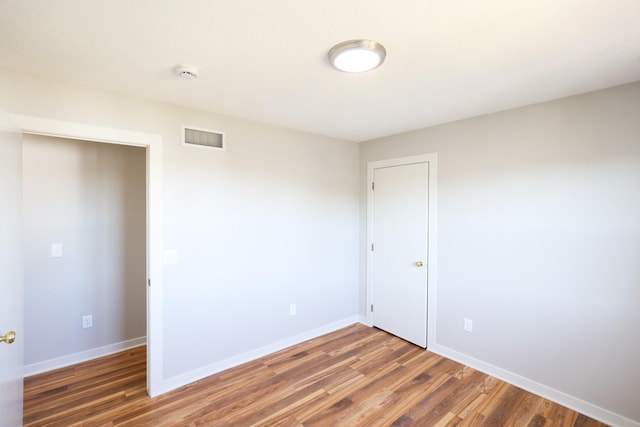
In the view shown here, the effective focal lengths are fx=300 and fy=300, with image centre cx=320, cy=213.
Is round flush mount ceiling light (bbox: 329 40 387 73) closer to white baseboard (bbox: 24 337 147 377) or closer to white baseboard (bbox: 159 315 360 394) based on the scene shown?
white baseboard (bbox: 159 315 360 394)

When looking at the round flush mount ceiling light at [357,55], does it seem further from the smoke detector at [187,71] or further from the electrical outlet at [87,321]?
the electrical outlet at [87,321]

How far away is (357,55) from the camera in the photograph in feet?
Result: 5.27

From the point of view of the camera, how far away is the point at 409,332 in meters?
3.31

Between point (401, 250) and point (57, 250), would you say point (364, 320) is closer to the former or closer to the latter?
point (401, 250)

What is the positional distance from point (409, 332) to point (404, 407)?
1.12m

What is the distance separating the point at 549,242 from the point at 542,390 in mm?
1172

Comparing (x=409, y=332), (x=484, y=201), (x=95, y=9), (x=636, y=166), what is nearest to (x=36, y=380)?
(x=95, y=9)

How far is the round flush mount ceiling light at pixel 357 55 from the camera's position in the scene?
1523 mm

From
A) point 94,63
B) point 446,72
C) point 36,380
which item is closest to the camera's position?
point 94,63

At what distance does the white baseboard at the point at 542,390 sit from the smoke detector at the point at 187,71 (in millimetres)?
3212

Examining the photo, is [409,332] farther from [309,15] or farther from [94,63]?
[94,63]

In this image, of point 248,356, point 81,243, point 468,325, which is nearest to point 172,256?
point 81,243

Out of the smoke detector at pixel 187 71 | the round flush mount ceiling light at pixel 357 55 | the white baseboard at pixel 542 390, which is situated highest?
the smoke detector at pixel 187 71

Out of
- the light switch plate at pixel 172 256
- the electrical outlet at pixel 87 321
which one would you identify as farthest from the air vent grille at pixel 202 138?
the electrical outlet at pixel 87 321
